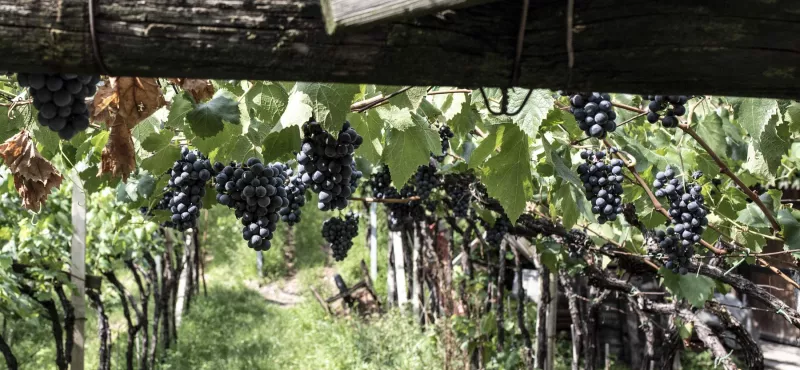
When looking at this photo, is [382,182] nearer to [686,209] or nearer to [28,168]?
[686,209]

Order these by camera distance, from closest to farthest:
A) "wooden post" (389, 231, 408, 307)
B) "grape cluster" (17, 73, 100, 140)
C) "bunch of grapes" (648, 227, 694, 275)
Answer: "grape cluster" (17, 73, 100, 140) → "bunch of grapes" (648, 227, 694, 275) → "wooden post" (389, 231, 408, 307)

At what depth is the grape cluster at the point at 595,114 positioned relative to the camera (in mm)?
1979

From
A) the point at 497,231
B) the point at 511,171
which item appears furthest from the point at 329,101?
the point at 497,231

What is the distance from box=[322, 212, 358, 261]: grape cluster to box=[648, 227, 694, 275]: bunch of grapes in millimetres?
2609

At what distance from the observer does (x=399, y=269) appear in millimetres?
8930

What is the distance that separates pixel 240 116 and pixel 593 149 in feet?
5.26

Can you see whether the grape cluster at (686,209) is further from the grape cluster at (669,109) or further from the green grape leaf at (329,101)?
the green grape leaf at (329,101)

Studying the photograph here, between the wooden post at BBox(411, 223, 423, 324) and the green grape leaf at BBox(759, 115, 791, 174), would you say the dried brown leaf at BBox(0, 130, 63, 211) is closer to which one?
the green grape leaf at BBox(759, 115, 791, 174)

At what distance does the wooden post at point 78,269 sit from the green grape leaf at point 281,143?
2.90m

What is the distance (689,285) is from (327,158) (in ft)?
7.31

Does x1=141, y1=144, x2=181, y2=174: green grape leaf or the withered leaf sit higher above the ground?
the withered leaf

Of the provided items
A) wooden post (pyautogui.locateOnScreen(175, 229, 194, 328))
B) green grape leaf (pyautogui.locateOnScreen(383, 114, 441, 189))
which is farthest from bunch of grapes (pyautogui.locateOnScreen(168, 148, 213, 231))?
Answer: wooden post (pyautogui.locateOnScreen(175, 229, 194, 328))

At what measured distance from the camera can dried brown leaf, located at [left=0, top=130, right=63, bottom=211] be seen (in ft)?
6.99

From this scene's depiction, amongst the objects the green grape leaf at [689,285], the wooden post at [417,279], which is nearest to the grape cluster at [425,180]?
the green grape leaf at [689,285]
